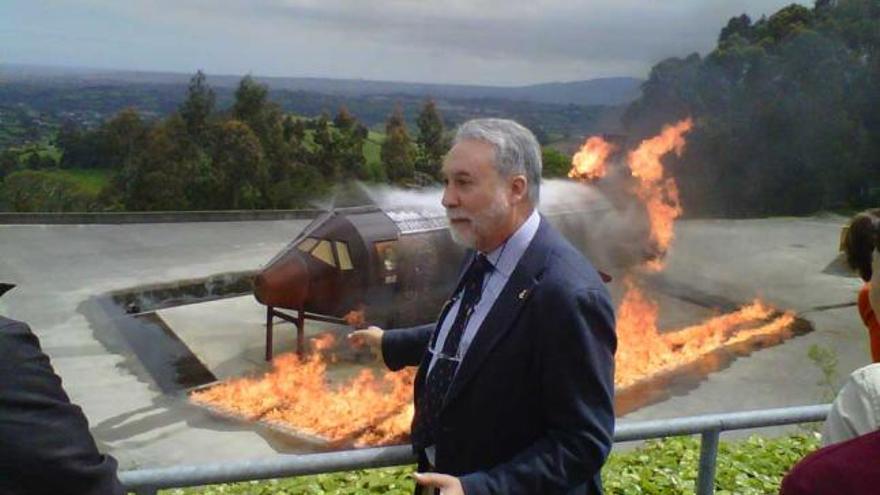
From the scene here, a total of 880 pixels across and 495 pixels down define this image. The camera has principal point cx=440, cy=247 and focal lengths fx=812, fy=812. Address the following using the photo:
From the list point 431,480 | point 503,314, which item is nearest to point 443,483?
point 431,480

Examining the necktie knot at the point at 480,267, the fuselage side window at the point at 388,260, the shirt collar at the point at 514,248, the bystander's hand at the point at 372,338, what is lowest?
the fuselage side window at the point at 388,260

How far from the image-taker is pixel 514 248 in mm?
2992

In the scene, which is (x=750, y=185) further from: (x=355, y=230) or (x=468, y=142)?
(x=468, y=142)

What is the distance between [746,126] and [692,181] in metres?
3.63

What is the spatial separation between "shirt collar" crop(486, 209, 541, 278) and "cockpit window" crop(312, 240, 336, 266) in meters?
9.58

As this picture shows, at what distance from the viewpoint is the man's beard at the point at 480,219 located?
2.96m

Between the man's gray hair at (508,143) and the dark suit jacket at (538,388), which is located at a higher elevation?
the man's gray hair at (508,143)

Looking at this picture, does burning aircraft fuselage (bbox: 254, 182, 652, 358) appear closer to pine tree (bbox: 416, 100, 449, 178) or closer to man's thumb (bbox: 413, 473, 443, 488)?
man's thumb (bbox: 413, 473, 443, 488)

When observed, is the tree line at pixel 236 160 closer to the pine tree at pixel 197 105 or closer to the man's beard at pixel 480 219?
the pine tree at pixel 197 105

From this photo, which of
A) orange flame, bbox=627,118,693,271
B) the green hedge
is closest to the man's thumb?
the green hedge

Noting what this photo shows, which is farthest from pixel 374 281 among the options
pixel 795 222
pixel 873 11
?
pixel 873 11

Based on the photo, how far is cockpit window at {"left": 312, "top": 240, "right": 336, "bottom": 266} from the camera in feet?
41.0

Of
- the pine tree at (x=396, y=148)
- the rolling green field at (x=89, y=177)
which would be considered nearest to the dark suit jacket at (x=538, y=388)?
the pine tree at (x=396, y=148)

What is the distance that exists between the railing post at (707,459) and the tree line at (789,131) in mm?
29448
